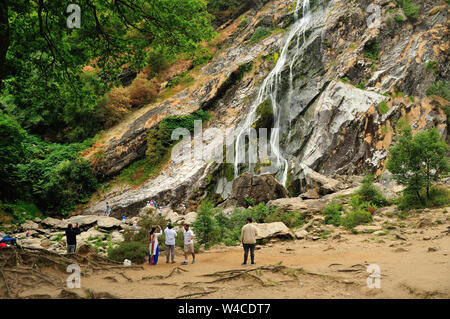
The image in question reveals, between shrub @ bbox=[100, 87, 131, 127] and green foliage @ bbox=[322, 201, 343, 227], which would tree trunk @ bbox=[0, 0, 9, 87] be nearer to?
green foliage @ bbox=[322, 201, 343, 227]

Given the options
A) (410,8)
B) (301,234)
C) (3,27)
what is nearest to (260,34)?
(410,8)

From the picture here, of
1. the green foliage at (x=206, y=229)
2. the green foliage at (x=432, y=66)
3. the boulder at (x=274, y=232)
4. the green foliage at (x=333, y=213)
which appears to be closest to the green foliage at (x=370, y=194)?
the green foliage at (x=333, y=213)

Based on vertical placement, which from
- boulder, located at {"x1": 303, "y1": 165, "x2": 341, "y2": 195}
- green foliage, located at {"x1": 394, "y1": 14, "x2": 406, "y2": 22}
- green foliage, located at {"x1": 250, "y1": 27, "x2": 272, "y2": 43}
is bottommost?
boulder, located at {"x1": 303, "y1": 165, "x2": 341, "y2": 195}

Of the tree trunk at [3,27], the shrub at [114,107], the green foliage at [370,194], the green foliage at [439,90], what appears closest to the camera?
the tree trunk at [3,27]

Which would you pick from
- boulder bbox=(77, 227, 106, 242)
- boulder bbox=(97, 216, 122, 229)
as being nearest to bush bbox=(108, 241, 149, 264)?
boulder bbox=(77, 227, 106, 242)

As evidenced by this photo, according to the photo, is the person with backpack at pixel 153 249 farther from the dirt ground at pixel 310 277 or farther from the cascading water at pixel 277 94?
the cascading water at pixel 277 94

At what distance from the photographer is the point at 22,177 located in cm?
2450

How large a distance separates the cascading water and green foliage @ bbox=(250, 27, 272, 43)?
304 centimetres

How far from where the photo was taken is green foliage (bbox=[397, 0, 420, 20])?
1029 inches

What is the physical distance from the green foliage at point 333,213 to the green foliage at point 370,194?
4.64ft

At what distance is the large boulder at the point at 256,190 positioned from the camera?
18.6 meters

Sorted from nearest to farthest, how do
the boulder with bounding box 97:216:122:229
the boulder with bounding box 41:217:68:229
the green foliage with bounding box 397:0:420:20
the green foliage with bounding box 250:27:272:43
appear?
1. the boulder with bounding box 97:216:122:229
2. the boulder with bounding box 41:217:68:229
3. the green foliage with bounding box 397:0:420:20
4. the green foliage with bounding box 250:27:272:43

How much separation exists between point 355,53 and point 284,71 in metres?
6.00

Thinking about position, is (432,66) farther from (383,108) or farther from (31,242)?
(31,242)
